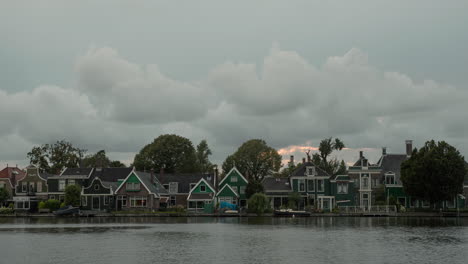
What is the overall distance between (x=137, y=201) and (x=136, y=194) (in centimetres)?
123

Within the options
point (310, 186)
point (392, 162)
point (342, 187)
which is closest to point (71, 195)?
point (310, 186)

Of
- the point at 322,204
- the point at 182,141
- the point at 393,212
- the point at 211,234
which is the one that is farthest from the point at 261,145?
the point at 211,234

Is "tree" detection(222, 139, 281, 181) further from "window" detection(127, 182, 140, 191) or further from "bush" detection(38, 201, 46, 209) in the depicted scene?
"bush" detection(38, 201, 46, 209)

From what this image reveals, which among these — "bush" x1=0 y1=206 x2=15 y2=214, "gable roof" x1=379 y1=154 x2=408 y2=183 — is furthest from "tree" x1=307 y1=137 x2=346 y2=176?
"bush" x1=0 y1=206 x2=15 y2=214

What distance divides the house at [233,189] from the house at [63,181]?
2509cm

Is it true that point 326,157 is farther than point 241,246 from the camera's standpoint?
Yes

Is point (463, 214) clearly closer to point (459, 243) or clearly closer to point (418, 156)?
point (418, 156)

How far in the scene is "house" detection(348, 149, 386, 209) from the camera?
9194cm

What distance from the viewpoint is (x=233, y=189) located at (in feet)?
308

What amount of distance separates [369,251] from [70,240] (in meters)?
24.6

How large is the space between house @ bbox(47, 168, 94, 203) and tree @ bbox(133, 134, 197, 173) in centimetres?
2231

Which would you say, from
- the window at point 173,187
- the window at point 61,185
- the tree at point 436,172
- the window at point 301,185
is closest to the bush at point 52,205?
the window at point 61,185

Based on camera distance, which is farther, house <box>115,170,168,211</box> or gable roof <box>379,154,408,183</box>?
gable roof <box>379,154,408,183</box>

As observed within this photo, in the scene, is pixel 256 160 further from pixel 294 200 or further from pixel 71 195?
pixel 71 195
